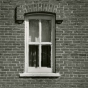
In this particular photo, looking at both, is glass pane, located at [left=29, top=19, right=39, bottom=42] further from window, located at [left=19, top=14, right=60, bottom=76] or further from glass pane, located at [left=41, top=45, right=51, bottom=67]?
glass pane, located at [left=41, top=45, right=51, bottom=67]

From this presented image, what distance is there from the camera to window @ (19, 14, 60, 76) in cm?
652

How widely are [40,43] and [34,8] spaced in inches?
48.3

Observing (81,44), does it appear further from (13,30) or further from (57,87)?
(13,30)

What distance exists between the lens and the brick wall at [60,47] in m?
6.32

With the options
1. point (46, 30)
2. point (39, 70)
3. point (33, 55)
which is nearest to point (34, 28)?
point (46, 30)

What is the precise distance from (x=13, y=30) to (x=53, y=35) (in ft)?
4.62

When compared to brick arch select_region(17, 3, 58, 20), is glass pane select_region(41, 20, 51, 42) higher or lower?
lower

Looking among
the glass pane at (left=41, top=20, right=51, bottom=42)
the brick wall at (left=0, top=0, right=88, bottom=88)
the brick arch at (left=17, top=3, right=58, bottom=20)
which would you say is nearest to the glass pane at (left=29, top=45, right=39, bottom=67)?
the brick wall at (left=0, top=0, right=88, bottom=88)

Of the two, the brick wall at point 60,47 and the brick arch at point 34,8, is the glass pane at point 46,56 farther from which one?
the brick arch at point 34,8

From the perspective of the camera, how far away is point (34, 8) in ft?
20.8

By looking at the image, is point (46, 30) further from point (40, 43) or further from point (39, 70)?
point (39, 70)

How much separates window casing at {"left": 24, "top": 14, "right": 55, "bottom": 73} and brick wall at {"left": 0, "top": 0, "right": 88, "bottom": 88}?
0.24m

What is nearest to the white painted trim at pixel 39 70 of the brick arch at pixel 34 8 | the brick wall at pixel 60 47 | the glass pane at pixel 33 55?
the glass pane at pixel 33 55

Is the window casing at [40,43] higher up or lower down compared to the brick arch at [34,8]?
lower down
